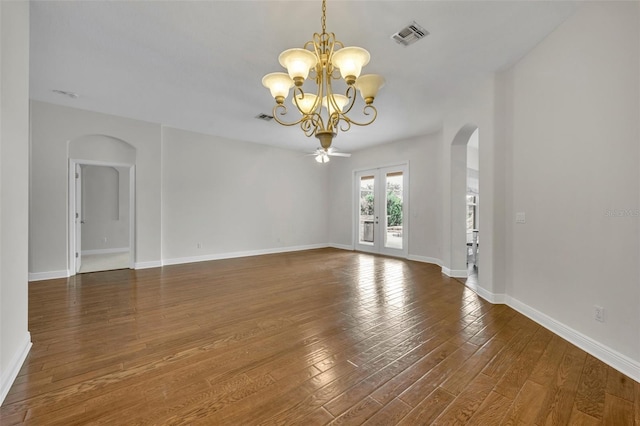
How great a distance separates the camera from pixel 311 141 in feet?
23.5

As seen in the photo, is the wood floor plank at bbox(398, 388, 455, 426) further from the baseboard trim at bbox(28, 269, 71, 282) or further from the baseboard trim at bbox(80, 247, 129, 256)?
the baseboard trim at bbox(80, 247, 129, 256)

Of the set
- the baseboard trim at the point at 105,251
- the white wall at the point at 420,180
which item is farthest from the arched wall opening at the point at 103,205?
the white wall at the point at 420,180

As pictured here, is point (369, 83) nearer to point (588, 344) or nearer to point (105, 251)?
point (588, 344)

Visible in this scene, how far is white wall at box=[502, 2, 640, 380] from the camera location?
2102 millimetres

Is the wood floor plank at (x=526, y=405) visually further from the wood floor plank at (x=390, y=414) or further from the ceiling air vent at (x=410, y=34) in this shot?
the ceiling air vent at (x=410, y=34)

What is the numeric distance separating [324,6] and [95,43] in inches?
101

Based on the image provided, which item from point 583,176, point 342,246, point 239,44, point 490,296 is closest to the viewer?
point 583,176

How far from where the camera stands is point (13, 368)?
196 cm

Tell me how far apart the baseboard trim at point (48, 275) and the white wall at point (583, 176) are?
23.2ft

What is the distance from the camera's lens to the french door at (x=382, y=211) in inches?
280

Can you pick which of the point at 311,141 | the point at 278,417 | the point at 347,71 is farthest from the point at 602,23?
the point at 311,141

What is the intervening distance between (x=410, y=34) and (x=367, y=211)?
555cm

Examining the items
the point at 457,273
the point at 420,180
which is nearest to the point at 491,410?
the point at 457,273

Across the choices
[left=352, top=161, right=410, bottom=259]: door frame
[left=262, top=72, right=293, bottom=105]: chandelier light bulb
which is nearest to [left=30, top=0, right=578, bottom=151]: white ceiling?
[left=262, top=72, right=293, bottom=105]: chandelier light bulb
